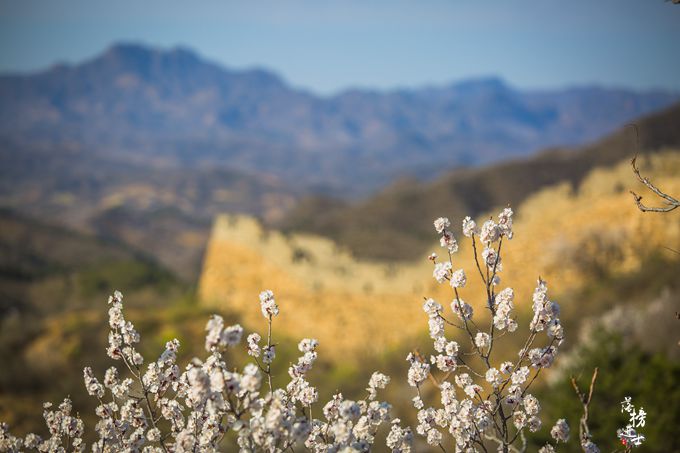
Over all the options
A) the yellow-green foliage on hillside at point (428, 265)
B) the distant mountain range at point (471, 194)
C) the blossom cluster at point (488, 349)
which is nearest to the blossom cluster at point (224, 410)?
the blossom cluster at point (488, 349)

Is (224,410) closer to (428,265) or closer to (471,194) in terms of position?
(428,265)

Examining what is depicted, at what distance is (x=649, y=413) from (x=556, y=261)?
6998 millimetres

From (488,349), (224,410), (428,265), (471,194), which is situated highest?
(471,194)

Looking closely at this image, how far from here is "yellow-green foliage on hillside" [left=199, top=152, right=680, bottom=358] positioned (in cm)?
1415

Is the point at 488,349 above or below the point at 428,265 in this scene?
below

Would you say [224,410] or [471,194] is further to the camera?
[471,194]

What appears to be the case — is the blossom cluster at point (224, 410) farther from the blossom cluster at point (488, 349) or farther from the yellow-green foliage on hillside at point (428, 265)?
the yellow-green foliage on hillside at point (428, 265)

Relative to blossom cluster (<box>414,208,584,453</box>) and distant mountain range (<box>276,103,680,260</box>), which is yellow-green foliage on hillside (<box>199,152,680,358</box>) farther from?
blossom cluster (<box>414,208,584,453</box>)

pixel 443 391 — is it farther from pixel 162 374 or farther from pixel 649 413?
pixel 649 413

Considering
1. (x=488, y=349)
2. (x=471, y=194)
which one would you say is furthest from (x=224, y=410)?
(x=471, y=194)

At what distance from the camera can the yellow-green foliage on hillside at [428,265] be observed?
46.4ft

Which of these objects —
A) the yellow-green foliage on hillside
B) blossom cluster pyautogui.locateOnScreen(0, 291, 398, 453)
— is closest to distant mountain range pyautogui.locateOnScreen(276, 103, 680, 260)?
the yellow-green foliage on hillside

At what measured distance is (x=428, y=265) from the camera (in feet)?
52.4

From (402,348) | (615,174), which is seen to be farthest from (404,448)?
(615,174)
